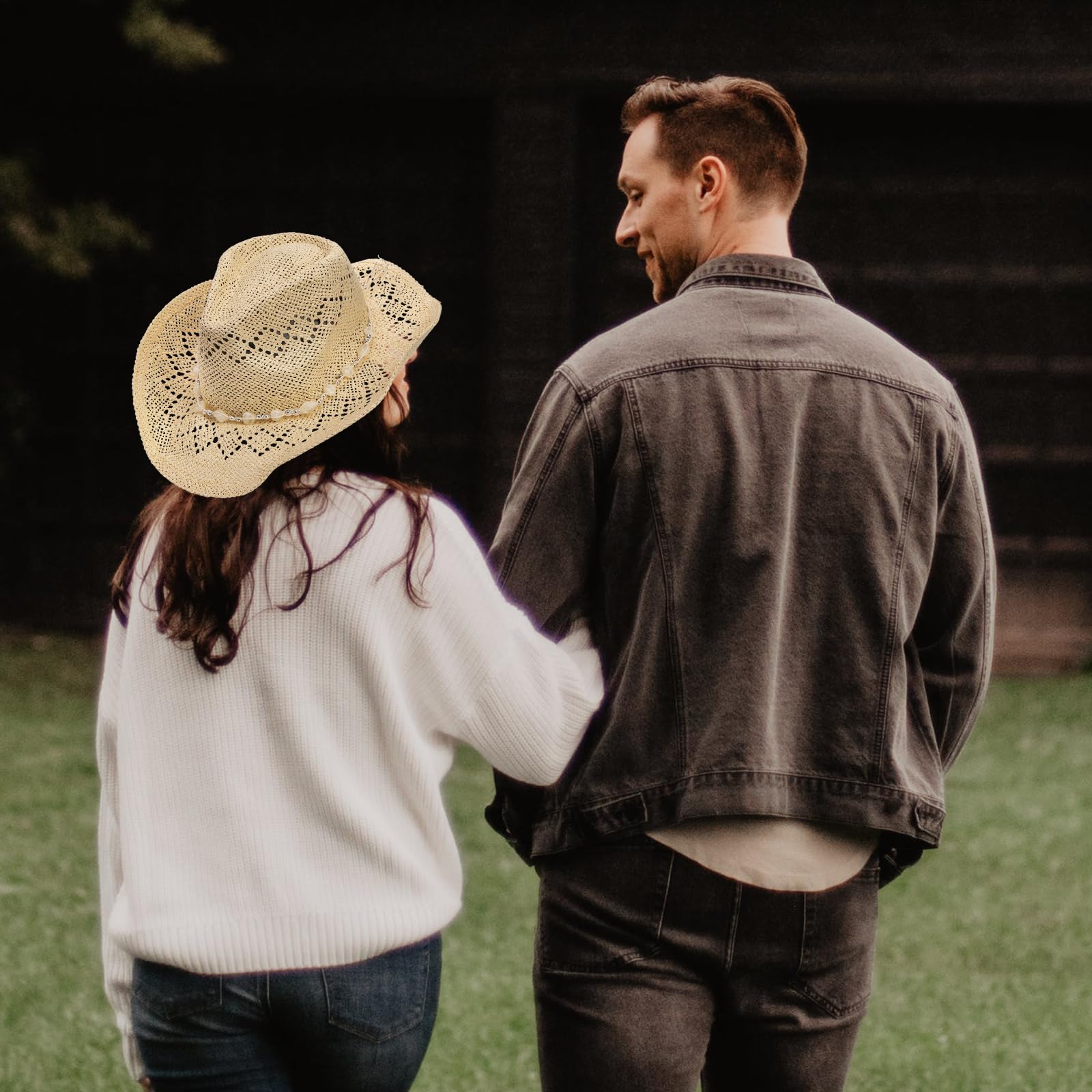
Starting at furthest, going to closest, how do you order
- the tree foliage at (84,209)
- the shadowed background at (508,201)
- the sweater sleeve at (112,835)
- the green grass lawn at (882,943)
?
the shadowed background at (508,201) < the tree foliage at (84,209) < the green grass lawn at (882,943) < the sweater sleeve at (112,835)

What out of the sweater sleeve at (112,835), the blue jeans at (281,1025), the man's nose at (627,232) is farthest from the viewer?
the man's nose at (627,232)

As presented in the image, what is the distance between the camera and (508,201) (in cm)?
888


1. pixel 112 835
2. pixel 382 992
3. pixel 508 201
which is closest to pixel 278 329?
pixel 112 835

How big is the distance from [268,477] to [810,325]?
74 centimetres

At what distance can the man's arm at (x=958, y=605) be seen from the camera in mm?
2223

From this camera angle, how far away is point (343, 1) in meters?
8.84

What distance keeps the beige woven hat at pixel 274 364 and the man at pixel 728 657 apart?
0.88 ft

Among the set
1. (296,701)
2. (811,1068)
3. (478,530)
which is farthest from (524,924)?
(478,530)

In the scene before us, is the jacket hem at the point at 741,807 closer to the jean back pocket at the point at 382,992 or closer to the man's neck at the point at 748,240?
the jean back pocket at the point at 382,992

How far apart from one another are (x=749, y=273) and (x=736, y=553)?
0.39 m

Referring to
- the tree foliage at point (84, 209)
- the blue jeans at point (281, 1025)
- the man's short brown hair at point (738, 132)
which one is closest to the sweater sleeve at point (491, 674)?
the blue jeans at point (281, 1025)

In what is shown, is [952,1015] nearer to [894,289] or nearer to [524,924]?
[524,924]

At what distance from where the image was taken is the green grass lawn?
12.9ft

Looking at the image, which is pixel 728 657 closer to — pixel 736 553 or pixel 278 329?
pixel 736 553
